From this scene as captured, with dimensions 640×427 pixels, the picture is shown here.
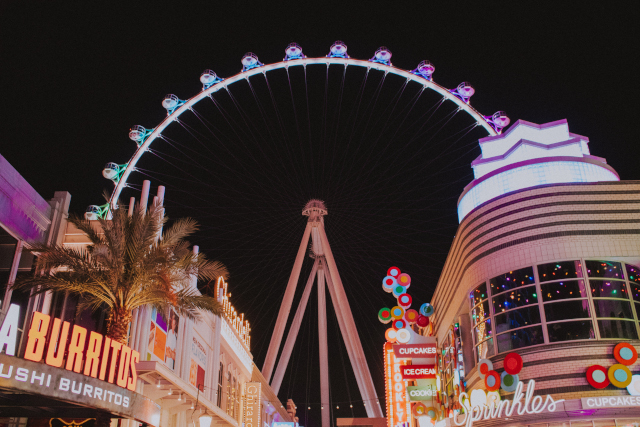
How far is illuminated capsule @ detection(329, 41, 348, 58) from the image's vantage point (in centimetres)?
3631

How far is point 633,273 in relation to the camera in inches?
867

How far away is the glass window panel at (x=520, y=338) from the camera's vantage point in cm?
2166

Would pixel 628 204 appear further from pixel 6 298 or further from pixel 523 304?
pixel 6 298

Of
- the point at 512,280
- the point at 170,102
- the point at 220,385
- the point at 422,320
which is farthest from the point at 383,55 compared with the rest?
the point at 220,385

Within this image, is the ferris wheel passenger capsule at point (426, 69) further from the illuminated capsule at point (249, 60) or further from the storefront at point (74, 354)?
the storefront at point (74, 354)

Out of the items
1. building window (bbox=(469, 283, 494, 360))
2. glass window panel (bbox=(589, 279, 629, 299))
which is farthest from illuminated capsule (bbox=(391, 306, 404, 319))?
glass window panel (bbox=(589, 279, 629, 299))

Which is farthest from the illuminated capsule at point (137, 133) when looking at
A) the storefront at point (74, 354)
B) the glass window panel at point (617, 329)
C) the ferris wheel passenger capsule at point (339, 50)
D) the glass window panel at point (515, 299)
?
the glass window panel at point (617, 329)

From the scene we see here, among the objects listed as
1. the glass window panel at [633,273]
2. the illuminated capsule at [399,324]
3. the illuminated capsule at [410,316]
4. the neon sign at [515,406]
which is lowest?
the neon sign at [515,406]

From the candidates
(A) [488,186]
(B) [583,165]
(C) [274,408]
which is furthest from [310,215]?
(C) [274,408]

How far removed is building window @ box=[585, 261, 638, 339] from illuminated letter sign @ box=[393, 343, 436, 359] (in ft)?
47.6

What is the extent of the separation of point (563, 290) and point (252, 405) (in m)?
24.7

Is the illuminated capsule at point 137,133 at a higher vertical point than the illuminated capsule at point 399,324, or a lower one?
higher

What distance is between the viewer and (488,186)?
26422 millimetres

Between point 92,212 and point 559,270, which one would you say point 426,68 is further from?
point 92,212
